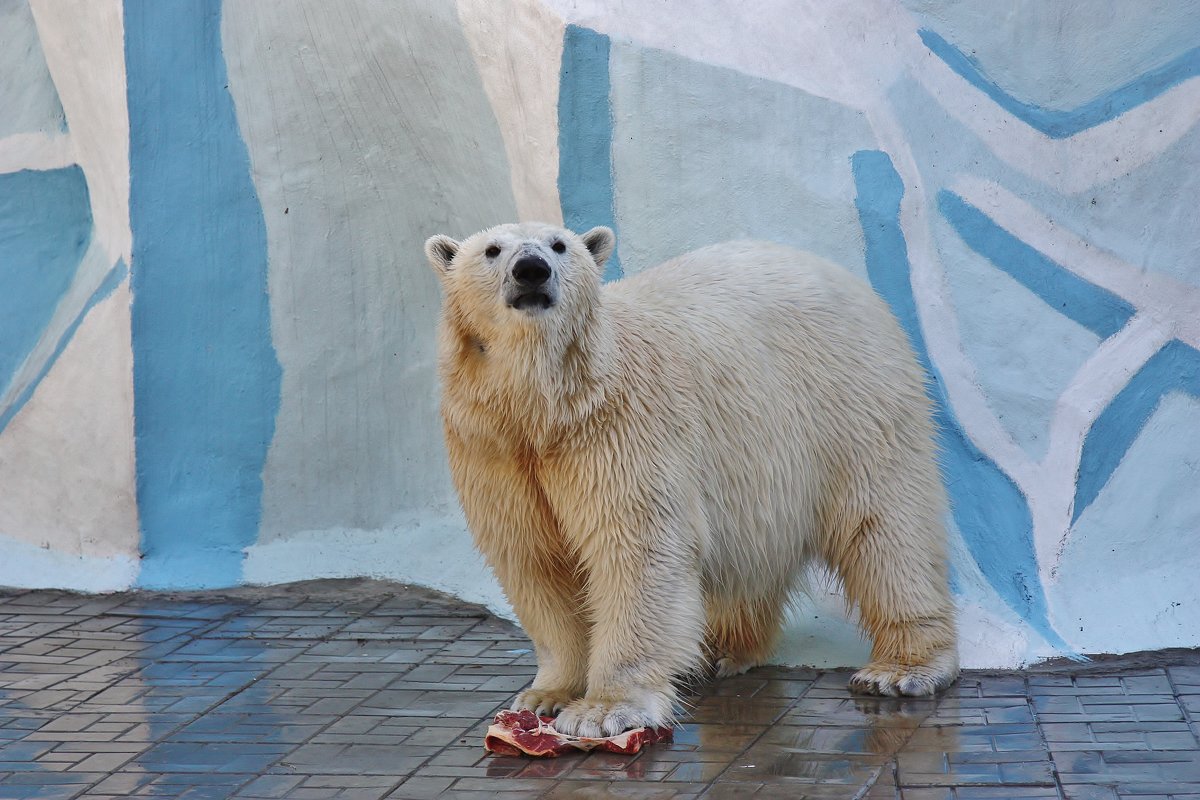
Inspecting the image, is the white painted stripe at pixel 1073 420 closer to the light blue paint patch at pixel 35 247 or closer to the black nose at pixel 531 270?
the black nose at pixel 531 270

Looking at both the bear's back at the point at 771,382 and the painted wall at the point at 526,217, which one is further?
the painted wall at the point at 526,217

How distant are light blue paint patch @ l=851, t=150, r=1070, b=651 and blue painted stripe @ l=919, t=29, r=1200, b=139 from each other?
18.6 inches

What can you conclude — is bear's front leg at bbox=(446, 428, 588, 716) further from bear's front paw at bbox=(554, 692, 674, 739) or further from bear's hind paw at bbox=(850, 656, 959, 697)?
bear's hind paw at bbox=(850, 656, 959, 697)

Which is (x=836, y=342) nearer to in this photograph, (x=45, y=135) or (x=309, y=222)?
(x=309, y=222)

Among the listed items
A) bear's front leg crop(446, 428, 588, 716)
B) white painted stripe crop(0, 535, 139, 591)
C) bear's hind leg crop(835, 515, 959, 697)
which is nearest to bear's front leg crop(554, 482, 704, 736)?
bear's front leg crop(446, 428, 588, 716)

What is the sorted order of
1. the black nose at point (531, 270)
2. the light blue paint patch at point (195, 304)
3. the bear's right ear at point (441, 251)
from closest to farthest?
the black nose at point (531, 270) < the bear's right ear at point (441, 251) < the light blue paint patch at point (195, 304)

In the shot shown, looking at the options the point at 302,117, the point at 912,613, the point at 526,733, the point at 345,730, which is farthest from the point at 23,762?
the point at 302,117

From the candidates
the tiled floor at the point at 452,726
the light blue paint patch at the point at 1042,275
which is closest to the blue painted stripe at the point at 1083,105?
the light blue paint patch at the point at 1042,275

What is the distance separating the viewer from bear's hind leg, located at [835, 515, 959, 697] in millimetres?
5016

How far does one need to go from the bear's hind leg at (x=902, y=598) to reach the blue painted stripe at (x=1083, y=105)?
175cm

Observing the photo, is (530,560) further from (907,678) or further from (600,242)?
(907,678)

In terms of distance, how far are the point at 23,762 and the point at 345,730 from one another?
93cm

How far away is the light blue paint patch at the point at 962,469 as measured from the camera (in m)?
5.50

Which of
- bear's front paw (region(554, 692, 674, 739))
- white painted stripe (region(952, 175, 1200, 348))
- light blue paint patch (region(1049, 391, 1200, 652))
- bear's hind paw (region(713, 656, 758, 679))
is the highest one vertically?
white painted stripe (region(952, 175, 1200, 348))
